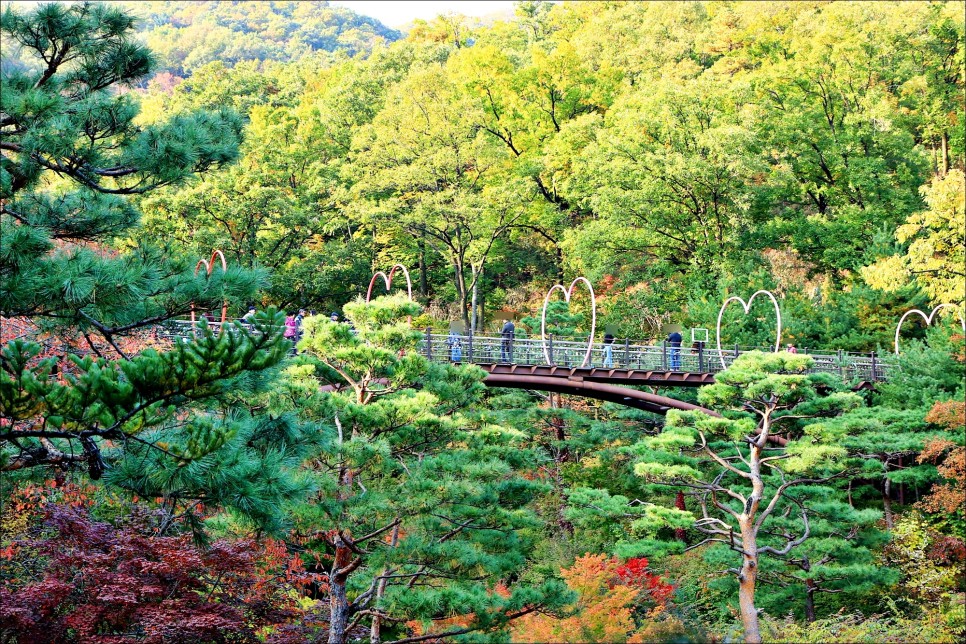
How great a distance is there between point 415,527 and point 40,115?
831 centimetres

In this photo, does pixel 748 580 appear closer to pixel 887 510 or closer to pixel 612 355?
pixel 887 510

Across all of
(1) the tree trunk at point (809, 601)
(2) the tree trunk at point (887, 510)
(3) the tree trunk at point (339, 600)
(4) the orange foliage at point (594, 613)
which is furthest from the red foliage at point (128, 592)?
(2) the tree trunk at point (887, 510)

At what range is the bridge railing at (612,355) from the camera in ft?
72.2

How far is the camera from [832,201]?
34.2 metres

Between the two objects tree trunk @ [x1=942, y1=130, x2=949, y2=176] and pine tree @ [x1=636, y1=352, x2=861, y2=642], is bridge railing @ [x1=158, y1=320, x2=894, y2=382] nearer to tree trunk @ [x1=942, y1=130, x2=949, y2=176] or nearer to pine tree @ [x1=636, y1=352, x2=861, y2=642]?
pine tree @ [x1=636, y1=352, x2=861, y2=642]

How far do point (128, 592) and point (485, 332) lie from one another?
22.9 meters

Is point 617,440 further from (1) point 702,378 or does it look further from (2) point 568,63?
(2) point 568,63

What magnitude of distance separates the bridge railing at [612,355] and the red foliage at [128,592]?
766 cm

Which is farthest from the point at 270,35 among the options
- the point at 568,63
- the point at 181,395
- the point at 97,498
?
the point at 181,395

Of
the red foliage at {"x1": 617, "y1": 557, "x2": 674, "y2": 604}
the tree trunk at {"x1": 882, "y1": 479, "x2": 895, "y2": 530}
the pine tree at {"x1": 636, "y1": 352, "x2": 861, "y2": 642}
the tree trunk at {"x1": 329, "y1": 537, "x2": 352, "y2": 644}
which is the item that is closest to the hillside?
the tree trunk at {"x1": 882, "y1": 479, "x2": 895, "y2": 530}

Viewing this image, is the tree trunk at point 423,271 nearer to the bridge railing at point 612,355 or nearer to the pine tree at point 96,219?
the bridge railing at point 612,355

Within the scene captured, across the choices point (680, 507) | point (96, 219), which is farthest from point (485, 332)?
point (96, 219)

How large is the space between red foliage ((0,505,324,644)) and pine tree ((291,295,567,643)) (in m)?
1.19

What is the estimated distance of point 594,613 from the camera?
1698 cm
